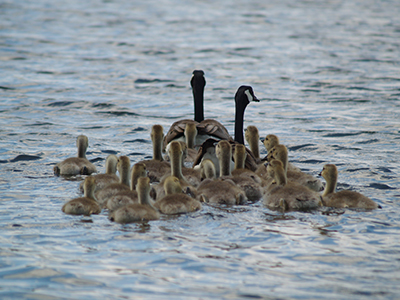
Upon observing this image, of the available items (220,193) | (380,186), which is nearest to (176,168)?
(220,193)

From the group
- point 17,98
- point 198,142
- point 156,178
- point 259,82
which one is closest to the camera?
point 156,178

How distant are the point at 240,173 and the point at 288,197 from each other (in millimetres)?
1724

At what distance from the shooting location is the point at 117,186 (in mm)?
9648

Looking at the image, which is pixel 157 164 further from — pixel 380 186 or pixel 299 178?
pixel 380 186

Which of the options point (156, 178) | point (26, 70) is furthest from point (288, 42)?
point (156, 178)

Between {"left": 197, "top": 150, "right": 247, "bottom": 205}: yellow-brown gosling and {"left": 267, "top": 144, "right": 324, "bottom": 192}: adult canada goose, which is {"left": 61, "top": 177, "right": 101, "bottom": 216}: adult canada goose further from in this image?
{"left": 267, "top": 144, "right": 324, "bottom": 192}: adult canada goose

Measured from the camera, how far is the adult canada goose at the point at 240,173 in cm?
997

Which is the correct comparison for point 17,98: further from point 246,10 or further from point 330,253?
point 246,10

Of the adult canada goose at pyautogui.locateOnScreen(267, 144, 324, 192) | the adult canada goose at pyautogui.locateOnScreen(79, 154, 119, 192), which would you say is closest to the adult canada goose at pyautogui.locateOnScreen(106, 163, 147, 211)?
the adult canada goose at pyautogui.locateOnScreen(79, 154, 119, 192)

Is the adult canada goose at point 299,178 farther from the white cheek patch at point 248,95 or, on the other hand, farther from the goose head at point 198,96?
the goose head at point 198,96

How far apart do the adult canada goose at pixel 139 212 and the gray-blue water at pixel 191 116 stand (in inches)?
4.7

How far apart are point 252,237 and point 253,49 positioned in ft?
88.5

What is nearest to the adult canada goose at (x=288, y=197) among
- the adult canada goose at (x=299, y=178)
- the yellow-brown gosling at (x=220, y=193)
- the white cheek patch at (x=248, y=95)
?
the yellow-brown gosling at (x=220, y=193)

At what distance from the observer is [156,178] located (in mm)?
10891
